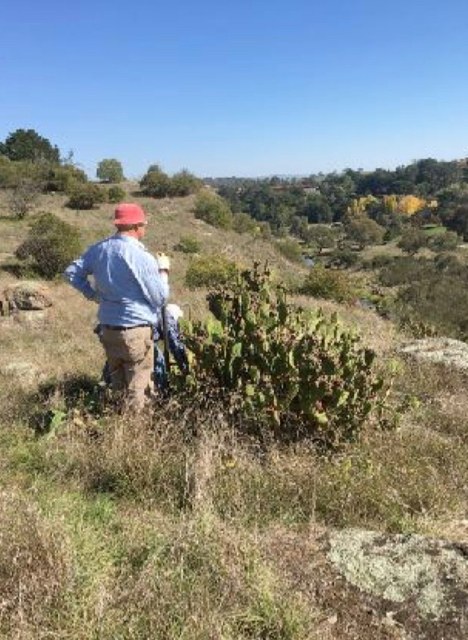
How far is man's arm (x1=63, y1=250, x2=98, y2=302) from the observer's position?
15.0 feet

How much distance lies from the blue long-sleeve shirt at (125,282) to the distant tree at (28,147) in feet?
152

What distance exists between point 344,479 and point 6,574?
182cm

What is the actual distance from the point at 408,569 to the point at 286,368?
5.68ft

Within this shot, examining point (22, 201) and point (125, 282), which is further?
point (22, 201)

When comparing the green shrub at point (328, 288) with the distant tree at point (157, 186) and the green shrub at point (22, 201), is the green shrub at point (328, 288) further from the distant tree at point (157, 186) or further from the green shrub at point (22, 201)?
the distant tree at point (157, 186)

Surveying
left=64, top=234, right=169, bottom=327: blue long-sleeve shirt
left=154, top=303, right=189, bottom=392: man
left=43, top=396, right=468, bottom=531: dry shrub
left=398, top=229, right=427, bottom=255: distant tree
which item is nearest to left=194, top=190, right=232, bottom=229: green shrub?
left=154, top=303, right=189, bottom=392: man

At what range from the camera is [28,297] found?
39.7ft

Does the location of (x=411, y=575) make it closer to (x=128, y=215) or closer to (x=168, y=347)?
(x=168, y=347)

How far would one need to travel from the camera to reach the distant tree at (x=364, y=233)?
82812 millimetres

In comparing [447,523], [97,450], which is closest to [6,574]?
[97,450]

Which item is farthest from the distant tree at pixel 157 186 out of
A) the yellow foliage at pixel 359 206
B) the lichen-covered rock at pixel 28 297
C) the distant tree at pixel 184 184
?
the yellow foliage at pixel 359 206

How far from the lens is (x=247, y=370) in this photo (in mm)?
4414

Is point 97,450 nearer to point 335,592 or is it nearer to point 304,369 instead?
point 304,369

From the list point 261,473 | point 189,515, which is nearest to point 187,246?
point 261,473
